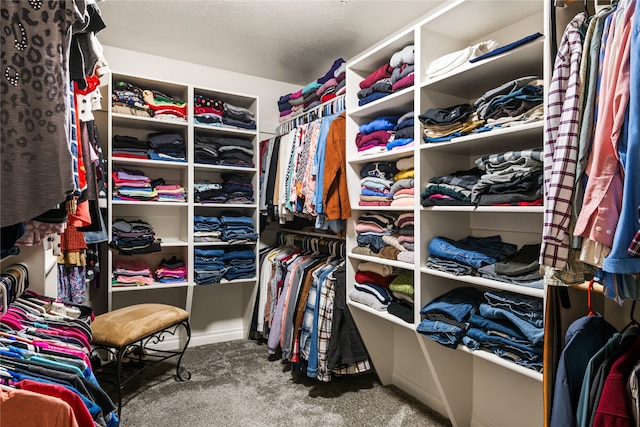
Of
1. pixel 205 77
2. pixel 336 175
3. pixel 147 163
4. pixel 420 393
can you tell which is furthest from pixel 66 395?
pixel 205 77

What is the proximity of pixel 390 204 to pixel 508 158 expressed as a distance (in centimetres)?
74

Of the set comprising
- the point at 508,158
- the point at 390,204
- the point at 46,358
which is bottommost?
the point at 46,358

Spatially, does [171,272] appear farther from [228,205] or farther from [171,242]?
[228,205]

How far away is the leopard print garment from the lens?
29.7 inches

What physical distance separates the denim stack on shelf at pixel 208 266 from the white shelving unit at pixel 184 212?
0.19ft

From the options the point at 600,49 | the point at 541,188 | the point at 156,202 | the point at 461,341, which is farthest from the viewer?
the point at 156,202

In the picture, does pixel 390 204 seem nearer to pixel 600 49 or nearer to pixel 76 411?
pixel 600 49

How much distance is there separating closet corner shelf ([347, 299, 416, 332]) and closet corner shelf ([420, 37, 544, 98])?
3.92ft

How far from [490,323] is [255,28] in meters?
2.33

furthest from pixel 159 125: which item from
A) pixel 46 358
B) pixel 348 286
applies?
pixel 46 358

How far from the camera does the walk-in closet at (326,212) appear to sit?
944mm

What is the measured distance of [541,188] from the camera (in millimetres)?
1446

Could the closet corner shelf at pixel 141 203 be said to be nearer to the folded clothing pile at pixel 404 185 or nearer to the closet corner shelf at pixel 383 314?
the closet corner shelf at pixel 383 314

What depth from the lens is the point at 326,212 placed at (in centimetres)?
237
